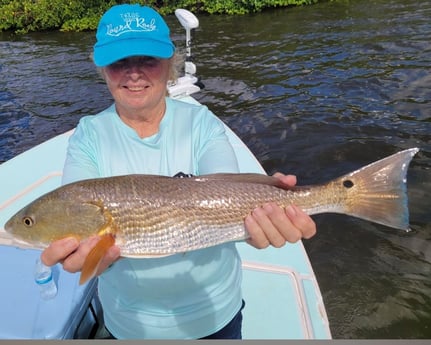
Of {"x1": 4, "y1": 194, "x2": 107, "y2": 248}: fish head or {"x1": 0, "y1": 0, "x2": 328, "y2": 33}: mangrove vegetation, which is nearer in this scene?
{"x1": 4, "y1": 194, "x2": 107, "y2": 248}: fish head

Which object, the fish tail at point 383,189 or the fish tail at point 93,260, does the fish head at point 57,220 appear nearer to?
the fish tail at point 93,260

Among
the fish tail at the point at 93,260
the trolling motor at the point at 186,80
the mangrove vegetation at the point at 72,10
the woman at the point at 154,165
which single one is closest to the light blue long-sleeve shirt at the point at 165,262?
the woman at the point at 154,165

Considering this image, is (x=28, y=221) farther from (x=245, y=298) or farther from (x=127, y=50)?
(x=245, y=298)

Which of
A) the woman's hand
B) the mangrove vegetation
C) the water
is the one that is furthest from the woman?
the mangrove vegetation

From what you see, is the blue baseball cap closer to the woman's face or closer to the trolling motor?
the woman's face

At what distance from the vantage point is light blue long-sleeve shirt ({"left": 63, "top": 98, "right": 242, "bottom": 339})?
6.91ft

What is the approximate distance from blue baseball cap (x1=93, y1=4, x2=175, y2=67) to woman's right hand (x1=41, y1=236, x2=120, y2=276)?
89 cm

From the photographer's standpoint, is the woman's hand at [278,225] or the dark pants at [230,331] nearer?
the woman's hand at [278,225]

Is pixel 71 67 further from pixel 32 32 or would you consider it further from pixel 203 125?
pixel 203 125

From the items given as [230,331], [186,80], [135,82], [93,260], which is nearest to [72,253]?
[93,260]

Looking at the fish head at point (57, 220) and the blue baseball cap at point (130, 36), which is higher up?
the blue baseball cap at point (130, 36)

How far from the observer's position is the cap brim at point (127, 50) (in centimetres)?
208

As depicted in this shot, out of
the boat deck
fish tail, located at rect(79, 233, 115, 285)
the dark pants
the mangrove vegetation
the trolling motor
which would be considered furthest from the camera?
the mangrove vegetation

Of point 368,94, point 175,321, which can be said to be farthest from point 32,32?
point 175,321
